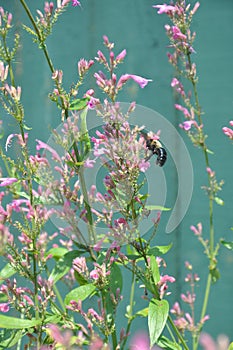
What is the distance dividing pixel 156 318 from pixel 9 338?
0.37 meters

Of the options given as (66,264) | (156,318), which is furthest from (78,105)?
(156,318)

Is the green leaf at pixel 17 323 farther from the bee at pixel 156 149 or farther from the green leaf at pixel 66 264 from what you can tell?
the bee at pixel 156 149

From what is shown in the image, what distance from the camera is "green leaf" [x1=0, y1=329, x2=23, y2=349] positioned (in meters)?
1.30

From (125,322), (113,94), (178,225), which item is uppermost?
(113,94)

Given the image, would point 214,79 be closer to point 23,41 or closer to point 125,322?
point 23,41

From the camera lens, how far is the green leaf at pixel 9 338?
4.28ft

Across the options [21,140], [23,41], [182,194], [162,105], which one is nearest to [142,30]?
[162,105]

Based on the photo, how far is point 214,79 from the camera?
249 centimetres

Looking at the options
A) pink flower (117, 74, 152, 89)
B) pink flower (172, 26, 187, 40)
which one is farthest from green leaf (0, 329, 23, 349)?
pink flower (172, 26, 187, 40)

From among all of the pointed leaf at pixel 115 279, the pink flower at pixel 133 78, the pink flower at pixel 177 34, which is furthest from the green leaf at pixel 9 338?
the pink flower at pixel 177 34

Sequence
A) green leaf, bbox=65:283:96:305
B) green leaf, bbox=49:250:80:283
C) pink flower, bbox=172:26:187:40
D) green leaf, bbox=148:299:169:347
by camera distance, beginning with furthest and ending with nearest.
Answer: pink flower, bbox=172:26:187:40 → green leaf, bbox=49:250:80:283 → green leaf, bbox=65:283:96:305 → green leaf, bbox=148:299:169:347

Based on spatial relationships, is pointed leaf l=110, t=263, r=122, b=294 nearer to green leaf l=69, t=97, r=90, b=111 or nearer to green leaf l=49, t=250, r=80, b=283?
green leaf l=49, t=250, r=80, b=283

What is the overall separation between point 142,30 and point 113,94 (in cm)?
143

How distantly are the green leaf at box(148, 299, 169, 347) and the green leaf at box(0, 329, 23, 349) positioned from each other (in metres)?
0.32
